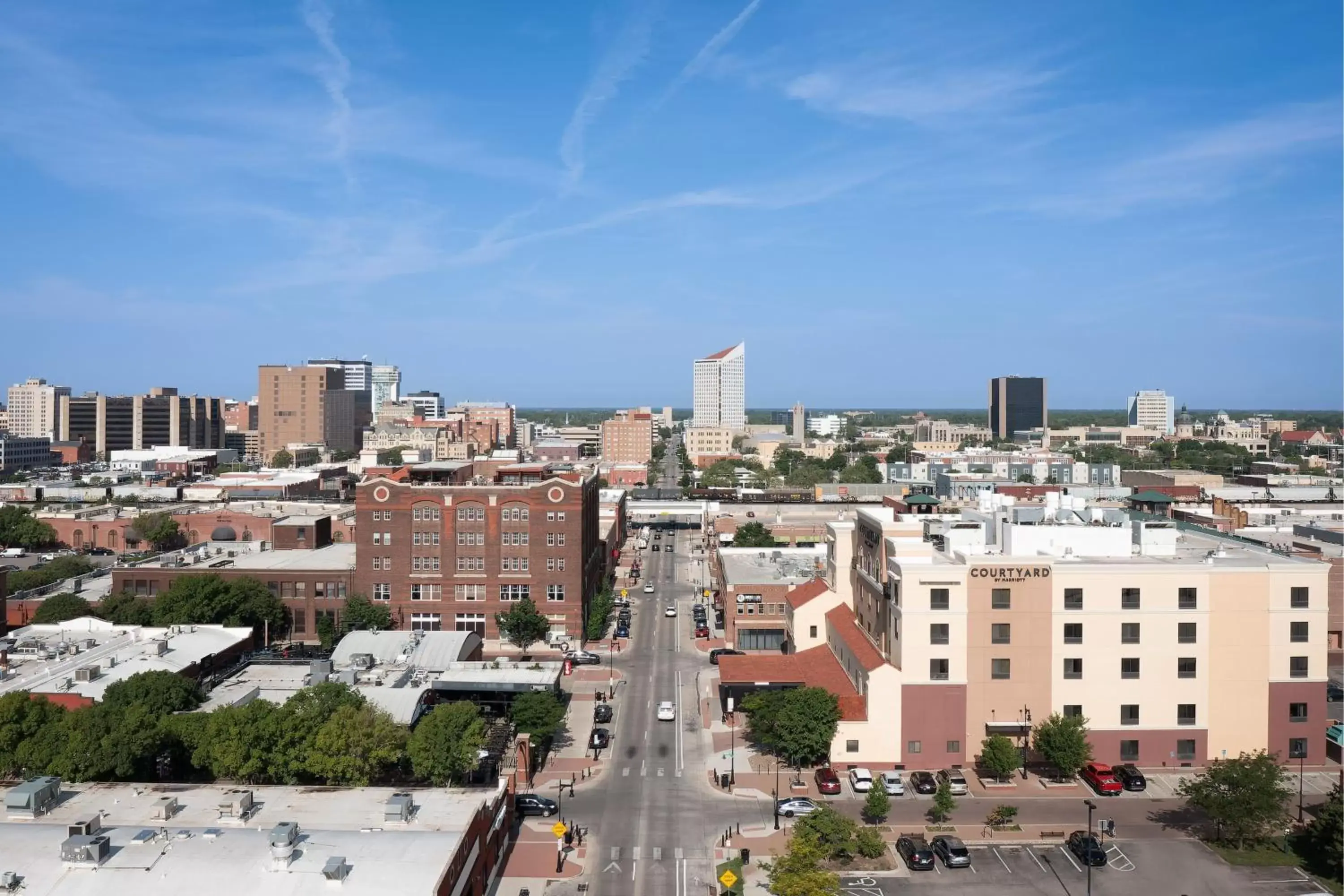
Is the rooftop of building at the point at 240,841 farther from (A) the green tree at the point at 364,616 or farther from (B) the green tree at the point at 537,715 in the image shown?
(A) the green tree at the point at 364,616

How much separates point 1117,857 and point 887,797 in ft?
29.7

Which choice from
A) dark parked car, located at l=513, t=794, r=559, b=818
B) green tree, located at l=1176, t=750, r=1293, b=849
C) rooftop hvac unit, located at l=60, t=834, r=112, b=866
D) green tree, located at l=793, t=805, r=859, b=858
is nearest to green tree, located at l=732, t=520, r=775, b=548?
dark parked car, located at l=513, t=794, r=559, b=818

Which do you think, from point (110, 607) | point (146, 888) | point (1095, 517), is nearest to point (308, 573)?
point (110, 607)

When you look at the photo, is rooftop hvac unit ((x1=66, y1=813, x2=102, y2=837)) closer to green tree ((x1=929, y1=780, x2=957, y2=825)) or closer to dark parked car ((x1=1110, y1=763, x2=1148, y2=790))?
green tree ((x1=929, y1=780, x2=957, y2=825))

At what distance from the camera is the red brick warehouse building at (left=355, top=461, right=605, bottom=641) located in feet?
249

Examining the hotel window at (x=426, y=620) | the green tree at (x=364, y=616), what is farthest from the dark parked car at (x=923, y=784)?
the green tree at (x=364, y=616)

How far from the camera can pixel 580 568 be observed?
7675cm

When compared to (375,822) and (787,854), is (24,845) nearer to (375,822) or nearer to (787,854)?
(375,822)

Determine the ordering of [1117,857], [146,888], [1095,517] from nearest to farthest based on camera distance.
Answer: [146,888] → [1117,857] → [1095,517]

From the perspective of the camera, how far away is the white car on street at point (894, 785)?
46594mm

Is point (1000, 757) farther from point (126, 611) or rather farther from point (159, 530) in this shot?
point (159, 530)

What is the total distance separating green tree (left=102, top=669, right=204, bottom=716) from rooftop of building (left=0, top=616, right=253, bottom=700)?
2701mm

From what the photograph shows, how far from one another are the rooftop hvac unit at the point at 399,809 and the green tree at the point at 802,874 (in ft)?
41.7

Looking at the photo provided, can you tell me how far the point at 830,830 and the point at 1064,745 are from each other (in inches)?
588
